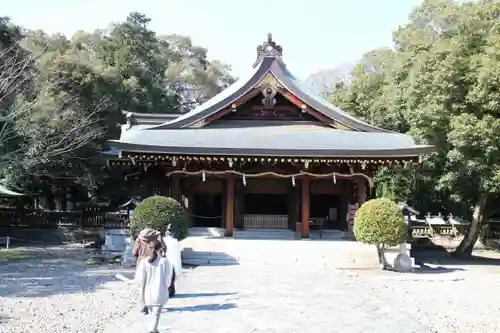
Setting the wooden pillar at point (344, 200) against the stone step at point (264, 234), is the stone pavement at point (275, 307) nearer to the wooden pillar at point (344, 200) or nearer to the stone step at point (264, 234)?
the stone step at point (264, 234)

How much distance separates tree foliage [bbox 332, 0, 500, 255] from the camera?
1975 cm

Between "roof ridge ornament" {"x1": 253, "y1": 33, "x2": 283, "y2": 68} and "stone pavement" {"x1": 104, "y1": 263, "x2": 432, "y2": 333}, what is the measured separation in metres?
11.0

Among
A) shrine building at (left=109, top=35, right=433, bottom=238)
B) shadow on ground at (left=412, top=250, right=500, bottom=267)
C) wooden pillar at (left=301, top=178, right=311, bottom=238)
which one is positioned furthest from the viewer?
shadow on ground at (left=412, top=250, right=500, bottom=267)

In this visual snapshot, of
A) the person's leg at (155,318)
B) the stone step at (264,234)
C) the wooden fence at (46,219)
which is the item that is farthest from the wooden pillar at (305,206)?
the person's leg at (155,318)

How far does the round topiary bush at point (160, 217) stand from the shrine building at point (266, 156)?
11.0ft

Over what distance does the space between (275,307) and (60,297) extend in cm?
455

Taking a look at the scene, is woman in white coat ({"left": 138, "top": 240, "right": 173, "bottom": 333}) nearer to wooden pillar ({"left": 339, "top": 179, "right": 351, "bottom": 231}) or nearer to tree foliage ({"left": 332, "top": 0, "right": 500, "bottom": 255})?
wooden pillar ({"left": 339, "top": 179, "right": 351, "bottom": 231})

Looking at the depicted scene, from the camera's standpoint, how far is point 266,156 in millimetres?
18625

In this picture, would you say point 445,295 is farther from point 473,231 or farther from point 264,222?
point 473,231

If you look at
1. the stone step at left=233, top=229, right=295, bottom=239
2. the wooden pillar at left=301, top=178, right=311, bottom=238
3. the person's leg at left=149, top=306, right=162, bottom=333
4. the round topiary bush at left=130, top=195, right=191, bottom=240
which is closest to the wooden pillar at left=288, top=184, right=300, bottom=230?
the stone step at left=233, top=229, right=295, bottom=239

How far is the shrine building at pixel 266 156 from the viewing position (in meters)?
18.7

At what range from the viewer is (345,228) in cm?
2214

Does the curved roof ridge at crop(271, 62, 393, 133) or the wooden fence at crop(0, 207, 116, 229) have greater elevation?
the curved roof ridge at crop(271, 62, 393, 133)

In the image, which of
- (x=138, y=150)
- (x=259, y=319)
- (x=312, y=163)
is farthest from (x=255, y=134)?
(x=259, y=319)
